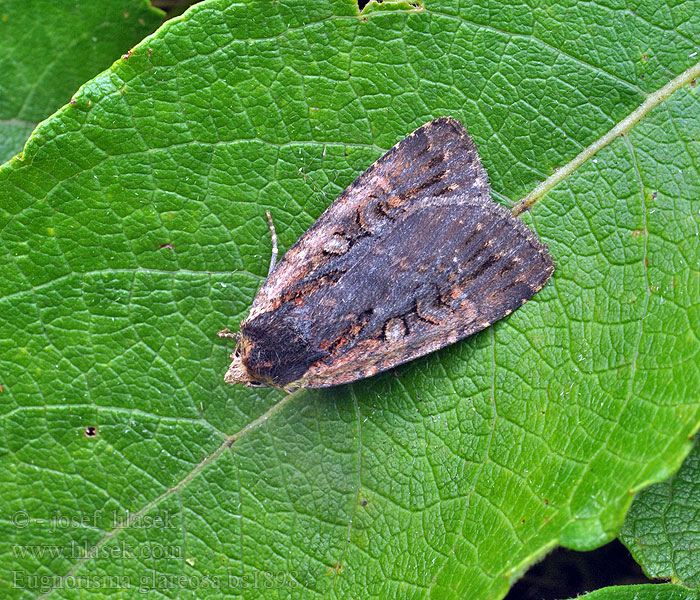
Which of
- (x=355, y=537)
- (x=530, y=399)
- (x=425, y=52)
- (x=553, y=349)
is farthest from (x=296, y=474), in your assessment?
(x=425, y=52)

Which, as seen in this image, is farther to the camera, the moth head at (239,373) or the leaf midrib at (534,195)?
the moth head at (239,373)

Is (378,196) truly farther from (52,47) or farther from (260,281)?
(52,47)

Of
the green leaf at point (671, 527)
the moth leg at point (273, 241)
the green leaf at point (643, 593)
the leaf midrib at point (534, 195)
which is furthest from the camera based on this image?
the moth leg at point (273, 241)

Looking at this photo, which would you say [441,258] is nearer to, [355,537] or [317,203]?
[317,203]

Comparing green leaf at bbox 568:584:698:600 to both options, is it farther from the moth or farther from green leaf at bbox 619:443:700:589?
the moth

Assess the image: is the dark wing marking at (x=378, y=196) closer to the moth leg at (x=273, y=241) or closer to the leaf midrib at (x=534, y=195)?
the moth leg at (x=273, y=241)

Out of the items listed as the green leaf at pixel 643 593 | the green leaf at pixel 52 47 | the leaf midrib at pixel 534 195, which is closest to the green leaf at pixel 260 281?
the leaf midrib at pixel 534 195
